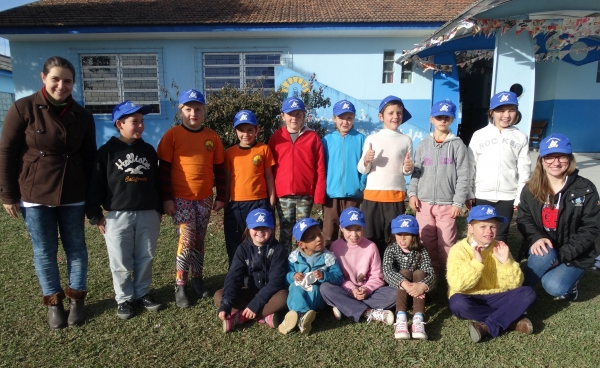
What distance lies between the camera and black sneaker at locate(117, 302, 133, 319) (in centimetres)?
320

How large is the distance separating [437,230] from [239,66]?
27.9 feet

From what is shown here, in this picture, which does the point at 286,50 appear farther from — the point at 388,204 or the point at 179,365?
the point at 179,365

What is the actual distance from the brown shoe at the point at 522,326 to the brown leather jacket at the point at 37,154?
341 centimetres

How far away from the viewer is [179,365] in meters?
2.63

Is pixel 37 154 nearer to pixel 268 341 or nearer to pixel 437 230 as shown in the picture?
pixel 268 341

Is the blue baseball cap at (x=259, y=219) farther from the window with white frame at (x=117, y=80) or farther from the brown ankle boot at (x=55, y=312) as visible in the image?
the window with white frame at (x=117, y=80)

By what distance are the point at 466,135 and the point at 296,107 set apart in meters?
11.6

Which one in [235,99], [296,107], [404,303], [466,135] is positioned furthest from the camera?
[466,135]

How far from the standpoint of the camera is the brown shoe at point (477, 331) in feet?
9.23

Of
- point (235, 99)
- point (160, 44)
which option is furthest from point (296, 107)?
point (160, 44)

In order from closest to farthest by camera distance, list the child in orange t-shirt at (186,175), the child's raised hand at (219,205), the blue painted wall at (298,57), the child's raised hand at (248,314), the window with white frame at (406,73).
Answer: the child's raised hand at (248,314), the child in orange t-shirt at (186,175), the child's raised hand at (219,205), the blue painted wall at (298,57), the window with white frame at (406,73)

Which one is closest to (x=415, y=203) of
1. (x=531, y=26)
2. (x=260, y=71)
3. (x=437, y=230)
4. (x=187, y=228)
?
(x=437, y=230)

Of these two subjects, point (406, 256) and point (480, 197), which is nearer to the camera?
point (406, 256)

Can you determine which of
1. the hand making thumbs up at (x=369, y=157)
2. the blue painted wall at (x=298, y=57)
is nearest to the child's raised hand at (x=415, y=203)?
the hand making thumbs up at (x=369, y=157)
